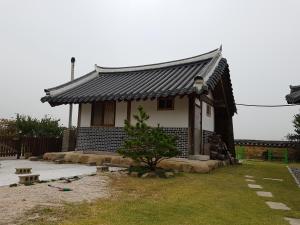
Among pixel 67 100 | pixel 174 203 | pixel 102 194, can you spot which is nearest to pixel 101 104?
pixel 67 100

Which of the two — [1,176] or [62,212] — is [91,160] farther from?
[62,212]

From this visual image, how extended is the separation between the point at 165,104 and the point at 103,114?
314cm

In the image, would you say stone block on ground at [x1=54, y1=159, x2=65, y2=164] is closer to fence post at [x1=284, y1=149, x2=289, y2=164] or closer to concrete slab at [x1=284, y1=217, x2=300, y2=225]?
concrete slab at [x1=284, y1=217, x2=300, y2=225]

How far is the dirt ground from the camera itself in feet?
13.6

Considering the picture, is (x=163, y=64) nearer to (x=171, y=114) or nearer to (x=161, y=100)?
(x=161, y=100)

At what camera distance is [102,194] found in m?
5.68

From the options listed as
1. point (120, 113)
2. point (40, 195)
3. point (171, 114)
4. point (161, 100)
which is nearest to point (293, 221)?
point (40, 195)

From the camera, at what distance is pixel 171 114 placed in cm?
1150

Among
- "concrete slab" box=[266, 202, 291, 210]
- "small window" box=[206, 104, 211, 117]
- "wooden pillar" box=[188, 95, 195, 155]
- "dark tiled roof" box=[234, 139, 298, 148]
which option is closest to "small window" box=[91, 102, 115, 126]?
"wooden pillar" box=[188, 95, 195, 155]

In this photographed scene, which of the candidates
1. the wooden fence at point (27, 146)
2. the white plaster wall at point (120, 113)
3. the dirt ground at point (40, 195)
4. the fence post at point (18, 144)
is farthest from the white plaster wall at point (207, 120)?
the fence post at point (18, 144)

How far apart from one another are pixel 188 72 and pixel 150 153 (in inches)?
234

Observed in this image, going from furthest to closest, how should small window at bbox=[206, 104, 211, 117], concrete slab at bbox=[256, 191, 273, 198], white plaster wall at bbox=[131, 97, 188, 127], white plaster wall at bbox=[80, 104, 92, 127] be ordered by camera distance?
small window at bbox=[206, 104, 211, 117] → white plaster wall at bbox=[80, 104, 92, 127] → white plaster wall at bbox=[131, 97, 188, 127] → concrete slab at bbox=[256, 191, 273, 198]

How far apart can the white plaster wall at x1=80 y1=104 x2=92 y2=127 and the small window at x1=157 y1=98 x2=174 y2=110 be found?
3574 mm

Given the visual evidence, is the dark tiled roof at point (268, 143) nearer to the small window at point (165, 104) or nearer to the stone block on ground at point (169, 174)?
the small window at point (165, 104)
